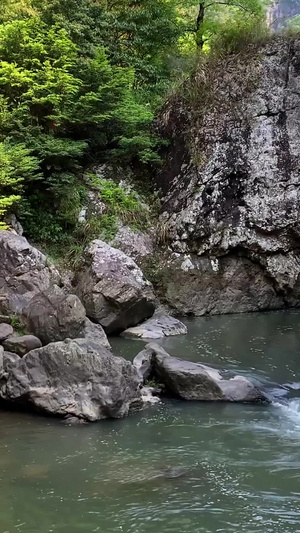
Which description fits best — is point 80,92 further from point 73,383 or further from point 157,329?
point 73,383

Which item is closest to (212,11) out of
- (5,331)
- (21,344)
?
(5,331)

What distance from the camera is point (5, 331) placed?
8867mm

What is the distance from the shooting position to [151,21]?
55.1ft

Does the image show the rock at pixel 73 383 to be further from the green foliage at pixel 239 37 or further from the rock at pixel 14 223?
the green foliage at pixel 239 37

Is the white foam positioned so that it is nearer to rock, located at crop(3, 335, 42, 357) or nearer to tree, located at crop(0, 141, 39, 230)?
rock, located at crop(3, 335, 42, 357)

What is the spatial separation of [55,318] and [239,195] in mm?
6884

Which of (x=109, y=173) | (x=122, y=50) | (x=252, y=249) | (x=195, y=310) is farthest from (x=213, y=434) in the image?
(x=122, y=50)

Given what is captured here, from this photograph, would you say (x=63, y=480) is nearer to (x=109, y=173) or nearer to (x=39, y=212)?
(x=39, y=212)

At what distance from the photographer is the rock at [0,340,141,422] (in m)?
6.81

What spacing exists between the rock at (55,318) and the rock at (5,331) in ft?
1.13

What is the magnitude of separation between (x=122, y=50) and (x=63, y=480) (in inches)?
576

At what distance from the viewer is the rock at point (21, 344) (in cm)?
828

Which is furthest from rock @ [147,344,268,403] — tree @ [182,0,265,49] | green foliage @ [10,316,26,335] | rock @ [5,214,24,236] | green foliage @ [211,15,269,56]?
tree @ [182,0,265,49]

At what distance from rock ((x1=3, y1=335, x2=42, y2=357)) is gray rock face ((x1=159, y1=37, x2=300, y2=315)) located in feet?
17.3
